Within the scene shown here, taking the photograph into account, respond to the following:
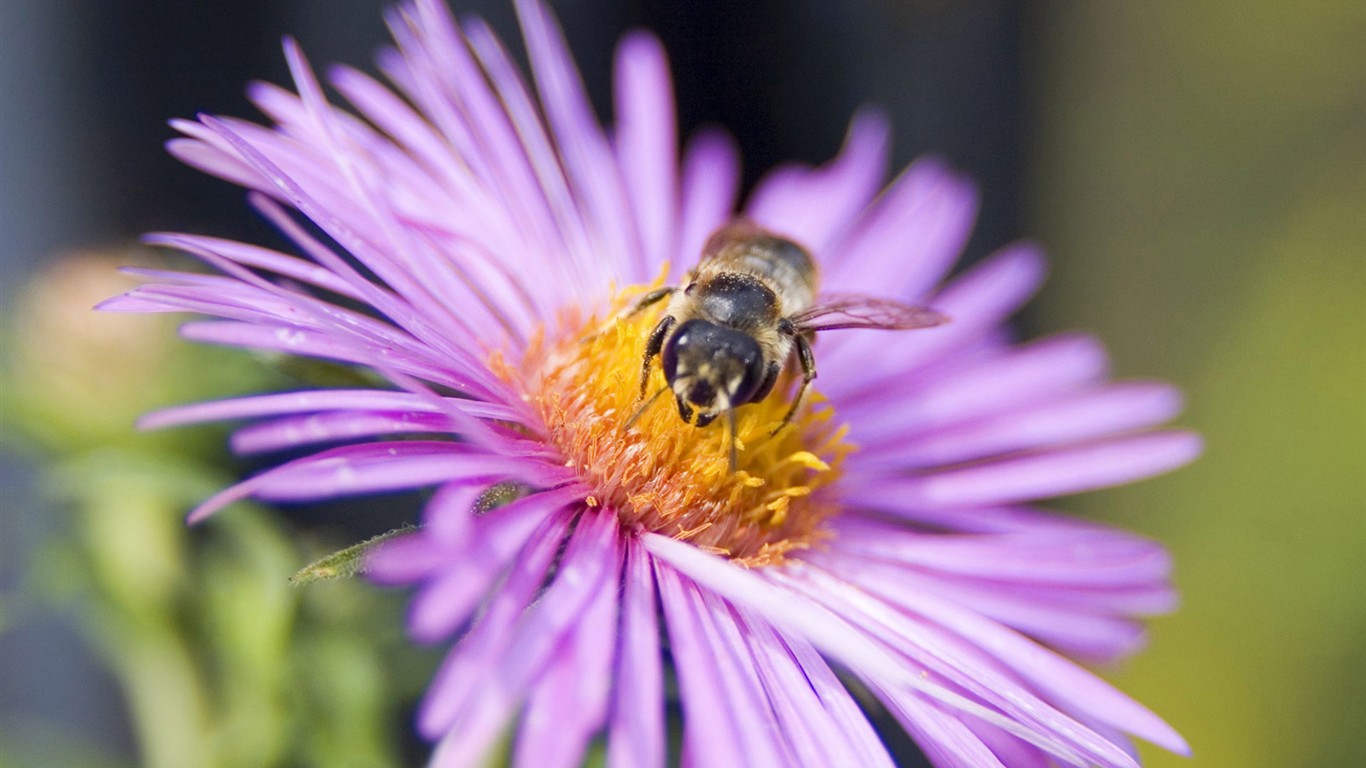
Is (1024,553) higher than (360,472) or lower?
higher

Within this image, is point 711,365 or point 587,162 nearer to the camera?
point 711,365

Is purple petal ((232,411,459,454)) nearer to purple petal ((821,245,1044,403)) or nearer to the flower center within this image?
the flower center

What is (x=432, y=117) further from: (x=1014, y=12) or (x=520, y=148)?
(x=1014, y=12)

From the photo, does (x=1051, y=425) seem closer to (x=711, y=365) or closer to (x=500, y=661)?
(x=711, y=365)

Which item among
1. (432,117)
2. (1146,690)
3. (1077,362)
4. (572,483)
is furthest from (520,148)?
(1146,690)

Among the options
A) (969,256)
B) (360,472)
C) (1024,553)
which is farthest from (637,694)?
(969,256)

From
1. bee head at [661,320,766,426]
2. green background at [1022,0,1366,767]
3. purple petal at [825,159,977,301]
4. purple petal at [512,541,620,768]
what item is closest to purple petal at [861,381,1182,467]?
purple petal at [825,159,977,301]
